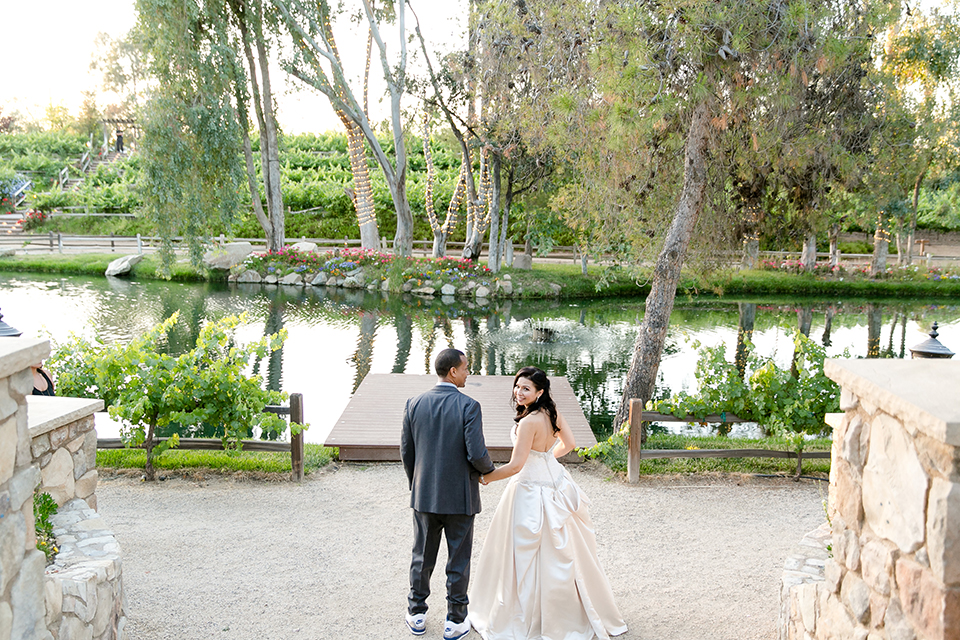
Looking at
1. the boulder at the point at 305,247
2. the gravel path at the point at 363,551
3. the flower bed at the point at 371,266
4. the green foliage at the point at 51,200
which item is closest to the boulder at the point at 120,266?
the flower bed at the point at 371,266

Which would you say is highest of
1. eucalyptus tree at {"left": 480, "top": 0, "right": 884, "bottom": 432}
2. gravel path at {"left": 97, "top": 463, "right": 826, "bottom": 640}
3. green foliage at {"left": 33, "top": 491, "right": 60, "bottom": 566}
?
eucalyptus tree at {"left": 480, "top": 0, "right": 884, "bottom": 432}

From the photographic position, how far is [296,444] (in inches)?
262

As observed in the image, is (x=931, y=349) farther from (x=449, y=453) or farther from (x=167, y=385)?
(x=167, y=385)

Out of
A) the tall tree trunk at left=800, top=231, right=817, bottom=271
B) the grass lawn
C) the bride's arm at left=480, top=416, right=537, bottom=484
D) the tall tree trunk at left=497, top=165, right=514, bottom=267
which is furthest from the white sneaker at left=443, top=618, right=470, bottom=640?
the tall tree trunk at left=800, top=231, right=817, bottom=271

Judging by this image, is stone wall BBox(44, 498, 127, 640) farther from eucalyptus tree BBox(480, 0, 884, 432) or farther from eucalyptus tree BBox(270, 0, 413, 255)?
eucalyptus tree BBox(270, 0, 413, 255)

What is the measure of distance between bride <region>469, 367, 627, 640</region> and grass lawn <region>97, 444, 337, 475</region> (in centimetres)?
335

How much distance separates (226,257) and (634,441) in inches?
821

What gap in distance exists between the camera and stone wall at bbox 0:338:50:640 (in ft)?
8.61

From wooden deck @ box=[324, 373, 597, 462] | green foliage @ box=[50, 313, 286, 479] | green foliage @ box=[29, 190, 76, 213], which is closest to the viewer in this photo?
green foliage @ box=[50, 313, 286, 479]

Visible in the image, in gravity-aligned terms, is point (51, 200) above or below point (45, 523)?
above

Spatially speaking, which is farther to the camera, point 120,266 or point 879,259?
point 879,259

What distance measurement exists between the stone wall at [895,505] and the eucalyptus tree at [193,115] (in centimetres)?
1754

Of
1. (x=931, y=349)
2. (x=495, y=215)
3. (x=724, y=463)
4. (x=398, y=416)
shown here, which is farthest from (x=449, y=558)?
(x=495, y=215)

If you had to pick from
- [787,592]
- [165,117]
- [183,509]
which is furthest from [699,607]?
[165,117]
